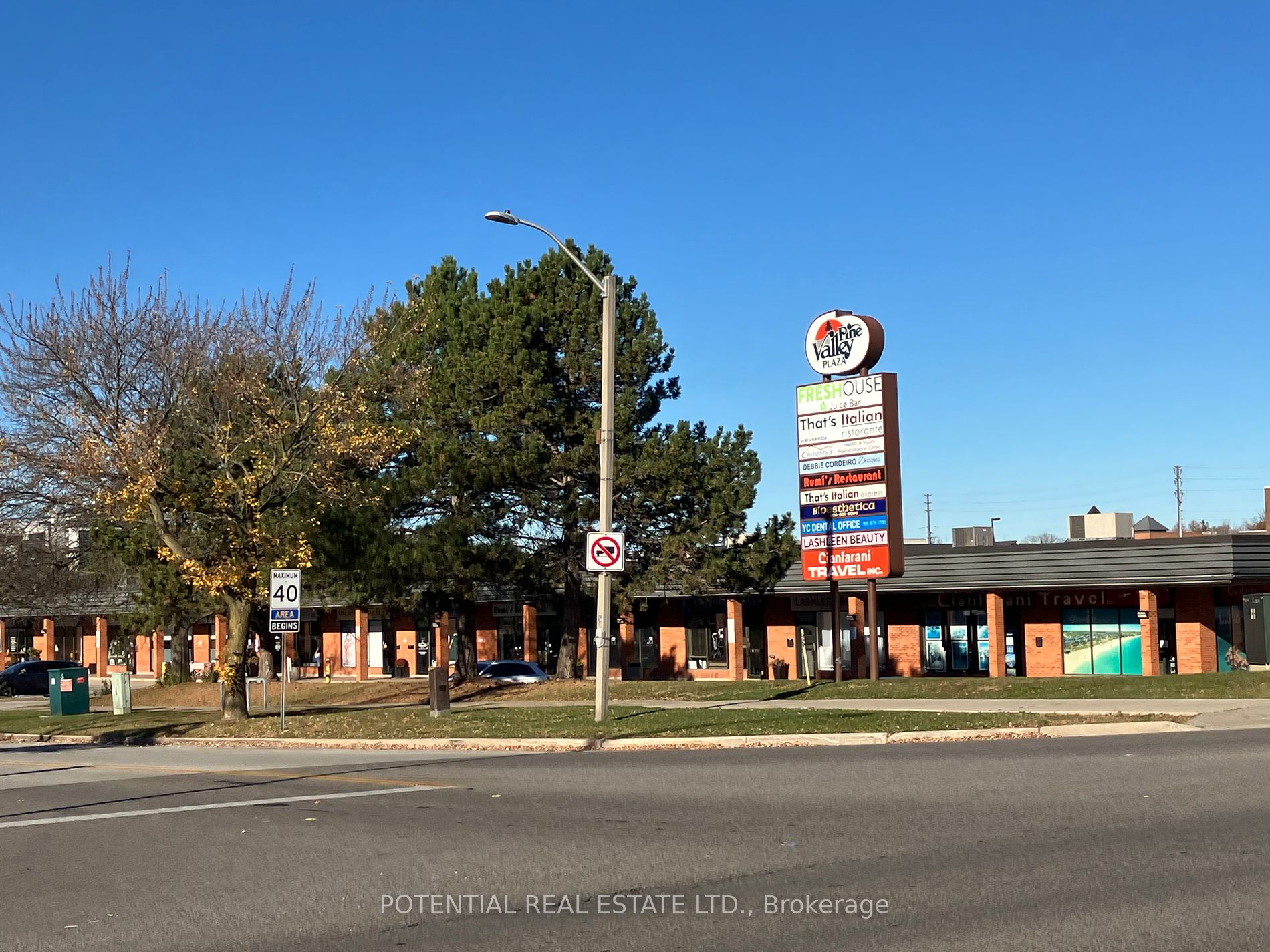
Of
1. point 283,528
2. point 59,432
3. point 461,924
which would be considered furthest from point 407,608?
point 461,924

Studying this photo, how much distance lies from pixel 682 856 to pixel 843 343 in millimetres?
19990

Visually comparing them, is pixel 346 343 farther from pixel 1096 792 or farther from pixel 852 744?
pixel 1096 792

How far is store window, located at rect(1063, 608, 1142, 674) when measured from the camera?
4531 centimetres

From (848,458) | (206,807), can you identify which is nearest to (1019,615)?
(848,458)

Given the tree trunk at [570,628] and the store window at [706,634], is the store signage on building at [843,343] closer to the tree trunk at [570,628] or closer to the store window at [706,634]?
the tree trunk at [570,628]

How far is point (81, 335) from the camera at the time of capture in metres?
28.3

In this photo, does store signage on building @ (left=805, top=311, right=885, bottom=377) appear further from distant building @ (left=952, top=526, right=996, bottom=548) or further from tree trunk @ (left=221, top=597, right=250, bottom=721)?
distant building @ (left=952, top=526, right=996, bottom=548)

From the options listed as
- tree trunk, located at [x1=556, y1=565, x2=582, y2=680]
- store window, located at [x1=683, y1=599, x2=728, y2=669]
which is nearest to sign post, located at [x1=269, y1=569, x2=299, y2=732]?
tree trunk, located at [x1=556, y1=565, x2=582, y2=680]

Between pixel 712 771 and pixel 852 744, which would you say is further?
pixel 852 744

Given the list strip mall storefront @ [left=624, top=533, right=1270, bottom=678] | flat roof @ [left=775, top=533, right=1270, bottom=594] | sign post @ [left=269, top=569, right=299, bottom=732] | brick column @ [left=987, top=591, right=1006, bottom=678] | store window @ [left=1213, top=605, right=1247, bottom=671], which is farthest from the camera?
brick column @ [left=987, top=591, right=1006, bottom=678]

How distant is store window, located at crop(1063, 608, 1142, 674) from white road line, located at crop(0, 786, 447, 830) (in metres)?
36.1

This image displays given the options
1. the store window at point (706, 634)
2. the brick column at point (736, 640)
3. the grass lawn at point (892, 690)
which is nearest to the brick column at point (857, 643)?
the brick column at point (736, 640)

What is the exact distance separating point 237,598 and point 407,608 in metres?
10.3

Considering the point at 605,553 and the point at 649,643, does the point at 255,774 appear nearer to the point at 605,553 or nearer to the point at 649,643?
the point at 605,553
